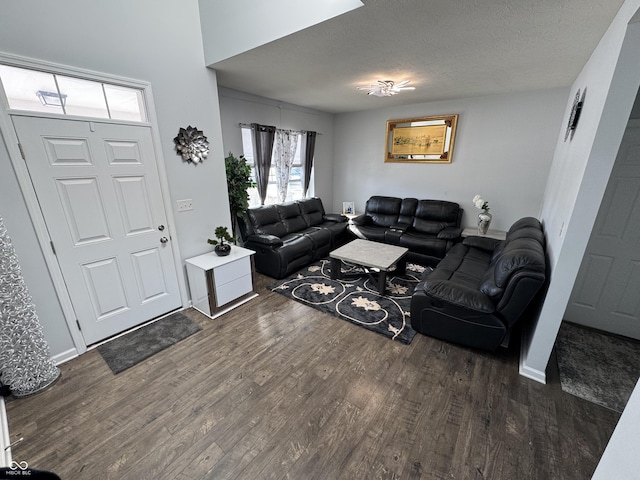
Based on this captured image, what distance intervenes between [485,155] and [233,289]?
4.16 m

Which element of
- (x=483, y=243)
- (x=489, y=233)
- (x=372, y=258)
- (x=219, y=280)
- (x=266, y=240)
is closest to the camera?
(x=219, y=280)

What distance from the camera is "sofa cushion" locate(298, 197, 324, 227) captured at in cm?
465

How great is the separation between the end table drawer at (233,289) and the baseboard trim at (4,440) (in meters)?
1.50

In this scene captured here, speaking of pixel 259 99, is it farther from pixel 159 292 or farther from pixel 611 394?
pixel 611 394

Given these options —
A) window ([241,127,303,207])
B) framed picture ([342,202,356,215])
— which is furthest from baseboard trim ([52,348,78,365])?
framed picture ([342,202,356,215])

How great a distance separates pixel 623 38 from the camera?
1334 millimetres

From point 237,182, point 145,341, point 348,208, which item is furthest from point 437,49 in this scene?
point 145,341

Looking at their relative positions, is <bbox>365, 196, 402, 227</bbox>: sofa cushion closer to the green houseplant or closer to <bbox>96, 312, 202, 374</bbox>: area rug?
the green houseplant

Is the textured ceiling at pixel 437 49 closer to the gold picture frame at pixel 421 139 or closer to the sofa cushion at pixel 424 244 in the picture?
the gold picture frame at pixel 421 139

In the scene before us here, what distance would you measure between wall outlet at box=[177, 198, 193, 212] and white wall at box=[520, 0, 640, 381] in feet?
10.2

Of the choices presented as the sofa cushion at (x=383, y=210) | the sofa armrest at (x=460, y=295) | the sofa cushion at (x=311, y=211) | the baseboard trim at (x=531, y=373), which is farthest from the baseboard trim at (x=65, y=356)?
the sofa cushion at (x=383, y=210)

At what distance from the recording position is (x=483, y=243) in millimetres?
3381

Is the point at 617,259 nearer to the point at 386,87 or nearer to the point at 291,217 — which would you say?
the point at 386,87

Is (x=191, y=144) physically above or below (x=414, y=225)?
above
